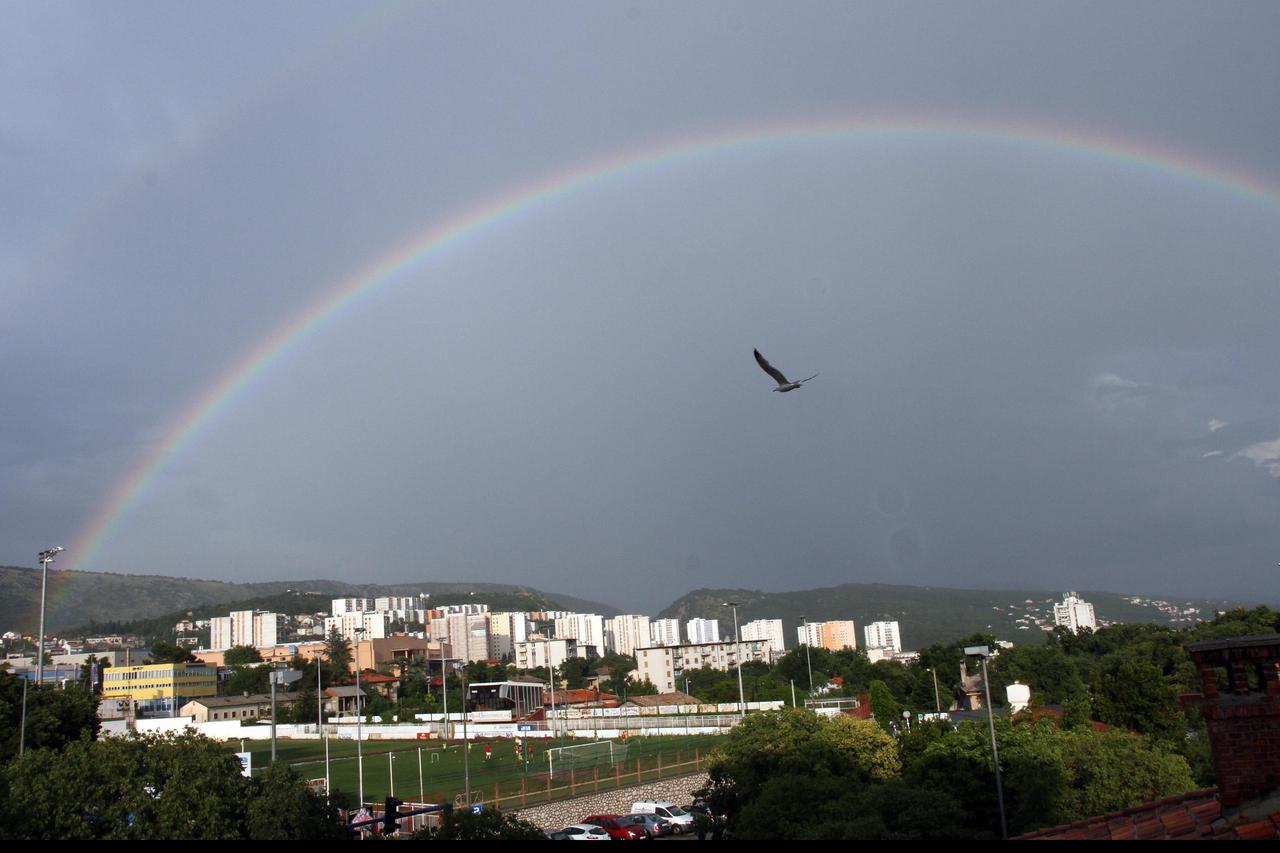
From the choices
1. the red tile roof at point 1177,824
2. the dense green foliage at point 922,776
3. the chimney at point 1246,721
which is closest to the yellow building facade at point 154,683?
the dense green foliage at point 922,776

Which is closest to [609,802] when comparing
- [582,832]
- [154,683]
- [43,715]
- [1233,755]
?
[582,832]

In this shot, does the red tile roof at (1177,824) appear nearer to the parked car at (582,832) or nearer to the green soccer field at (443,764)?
the parked car at (582,832)

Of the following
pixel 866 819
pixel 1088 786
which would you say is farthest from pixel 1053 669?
pixel 866 819

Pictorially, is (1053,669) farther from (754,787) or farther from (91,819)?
(91,819)

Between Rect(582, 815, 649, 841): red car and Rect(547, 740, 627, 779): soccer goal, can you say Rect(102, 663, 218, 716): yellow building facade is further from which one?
Rect(582, 815, 649, 841): red car

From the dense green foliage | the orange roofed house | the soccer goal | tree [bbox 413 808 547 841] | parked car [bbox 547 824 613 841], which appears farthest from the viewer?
the soccer goal

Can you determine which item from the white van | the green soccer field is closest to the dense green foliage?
the white van
